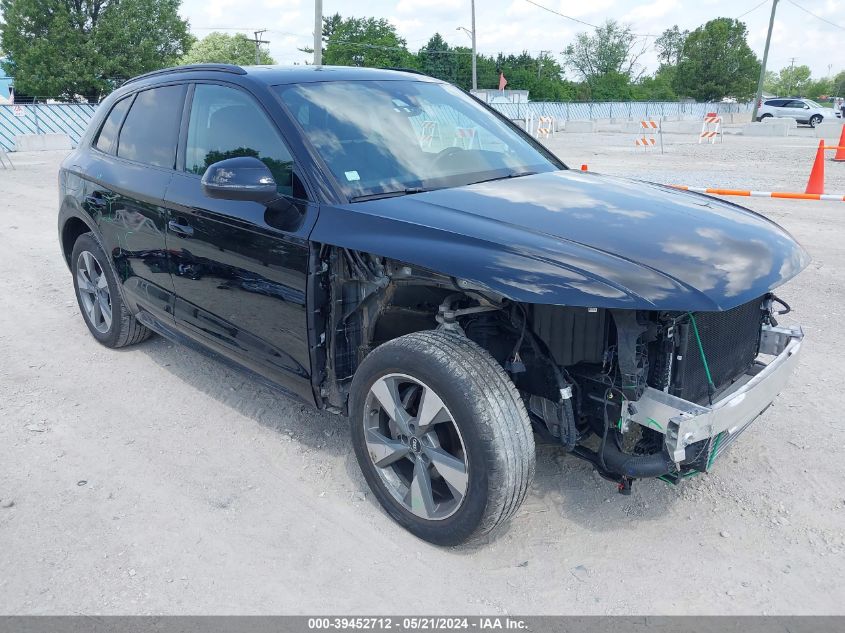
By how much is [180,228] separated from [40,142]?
Answer: 23.7 m

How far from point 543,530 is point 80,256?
3.76m

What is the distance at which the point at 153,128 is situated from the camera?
4.14 metres

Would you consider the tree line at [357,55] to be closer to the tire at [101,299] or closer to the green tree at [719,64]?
the green tree at [719,64]

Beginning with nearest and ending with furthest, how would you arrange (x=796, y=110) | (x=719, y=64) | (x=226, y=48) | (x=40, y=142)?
(x=40, y=142)
(x=796, y=110)
(x=719, y=64)
(x=226, y=48)

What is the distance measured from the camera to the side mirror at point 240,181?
289 centimetres

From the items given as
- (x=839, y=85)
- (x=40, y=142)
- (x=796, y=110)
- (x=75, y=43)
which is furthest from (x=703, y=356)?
(x=839, y=85)

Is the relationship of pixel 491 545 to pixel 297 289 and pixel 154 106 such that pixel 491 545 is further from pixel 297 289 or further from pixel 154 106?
pixel 154 106

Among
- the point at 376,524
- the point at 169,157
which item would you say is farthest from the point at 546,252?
the point at 169,157

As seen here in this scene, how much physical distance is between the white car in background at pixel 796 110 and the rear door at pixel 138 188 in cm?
3972

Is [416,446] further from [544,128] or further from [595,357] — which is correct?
[544,128]

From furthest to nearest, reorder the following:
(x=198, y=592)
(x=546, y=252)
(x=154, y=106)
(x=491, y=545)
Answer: (x=154, y=106) → (x=491, y=545) → (x=198, y=592) → (x=546, y=252)

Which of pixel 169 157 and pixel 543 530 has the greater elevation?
pixel 169 157

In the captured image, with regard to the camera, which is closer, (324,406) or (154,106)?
(324,406)
